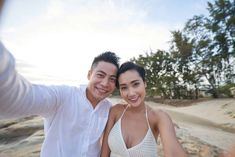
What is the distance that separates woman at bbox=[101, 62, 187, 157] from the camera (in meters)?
2.62

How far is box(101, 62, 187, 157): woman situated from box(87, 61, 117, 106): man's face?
0.09 metres

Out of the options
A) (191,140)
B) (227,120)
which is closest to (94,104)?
(191,140)

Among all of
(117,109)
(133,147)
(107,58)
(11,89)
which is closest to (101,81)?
(107,58)

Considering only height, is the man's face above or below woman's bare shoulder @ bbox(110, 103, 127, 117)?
above

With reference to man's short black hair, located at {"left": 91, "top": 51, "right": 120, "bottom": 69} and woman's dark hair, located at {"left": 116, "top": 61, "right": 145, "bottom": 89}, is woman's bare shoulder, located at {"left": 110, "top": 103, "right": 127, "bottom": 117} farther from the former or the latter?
man's short black hair, located at {"left": 91, "top": 51, "right": 120, "bottom": 69}

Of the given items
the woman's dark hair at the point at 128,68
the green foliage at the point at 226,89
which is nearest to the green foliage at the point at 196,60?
the green foliage at the point at 226,89

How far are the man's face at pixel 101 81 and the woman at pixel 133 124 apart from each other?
9 centimetres

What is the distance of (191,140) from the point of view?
4.70 m

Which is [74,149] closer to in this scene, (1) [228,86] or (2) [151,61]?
(1) [228,86]

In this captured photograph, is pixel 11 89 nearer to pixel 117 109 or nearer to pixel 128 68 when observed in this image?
pixel 128 68

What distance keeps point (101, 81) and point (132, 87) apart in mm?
319

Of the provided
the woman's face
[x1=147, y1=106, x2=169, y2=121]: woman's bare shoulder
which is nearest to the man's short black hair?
the woman's face

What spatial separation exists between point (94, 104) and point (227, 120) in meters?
11.3

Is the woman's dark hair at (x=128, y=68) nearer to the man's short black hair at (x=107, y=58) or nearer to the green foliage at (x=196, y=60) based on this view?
the man's short black hair at (x=107, y=58)
